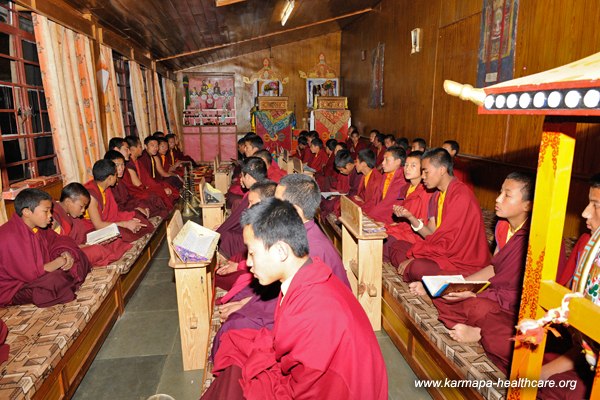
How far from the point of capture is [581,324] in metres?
1.39

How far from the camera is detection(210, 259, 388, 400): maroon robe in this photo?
Result: 4.65 ft

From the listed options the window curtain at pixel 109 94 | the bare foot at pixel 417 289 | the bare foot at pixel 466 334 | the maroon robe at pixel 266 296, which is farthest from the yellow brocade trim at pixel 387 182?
the window curtain at pixel 109 94

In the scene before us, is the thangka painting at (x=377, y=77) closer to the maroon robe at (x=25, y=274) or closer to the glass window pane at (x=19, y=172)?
the glass window pane at (x=19, y=172)

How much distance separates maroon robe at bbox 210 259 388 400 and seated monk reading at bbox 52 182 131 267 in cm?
294

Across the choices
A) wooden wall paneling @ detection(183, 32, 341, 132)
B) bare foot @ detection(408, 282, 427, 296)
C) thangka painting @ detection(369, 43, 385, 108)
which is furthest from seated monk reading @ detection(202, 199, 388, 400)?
wooden wall paneling @ detection(183, 32, 341, 132)

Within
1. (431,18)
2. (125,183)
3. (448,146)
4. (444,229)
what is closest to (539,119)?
(448,146)

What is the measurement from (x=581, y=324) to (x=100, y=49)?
731 centimetres

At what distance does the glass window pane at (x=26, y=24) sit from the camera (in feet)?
15.6

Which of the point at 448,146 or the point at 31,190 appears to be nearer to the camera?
the point at 31,190

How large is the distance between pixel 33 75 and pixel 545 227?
586 centimetres

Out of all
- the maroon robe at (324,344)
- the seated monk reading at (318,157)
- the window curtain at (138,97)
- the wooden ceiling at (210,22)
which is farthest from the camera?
the seated monk reading at (318,157)

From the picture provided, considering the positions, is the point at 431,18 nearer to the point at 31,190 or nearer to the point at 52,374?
the point at 31,190

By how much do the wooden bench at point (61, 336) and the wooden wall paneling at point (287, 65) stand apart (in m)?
11.8

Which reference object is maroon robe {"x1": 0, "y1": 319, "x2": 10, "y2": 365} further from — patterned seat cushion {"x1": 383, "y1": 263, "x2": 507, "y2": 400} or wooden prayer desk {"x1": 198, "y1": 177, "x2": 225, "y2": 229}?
patterned seat cushion {"x1": 383, "y1": 263, "x2": 507, "y2": 400}
